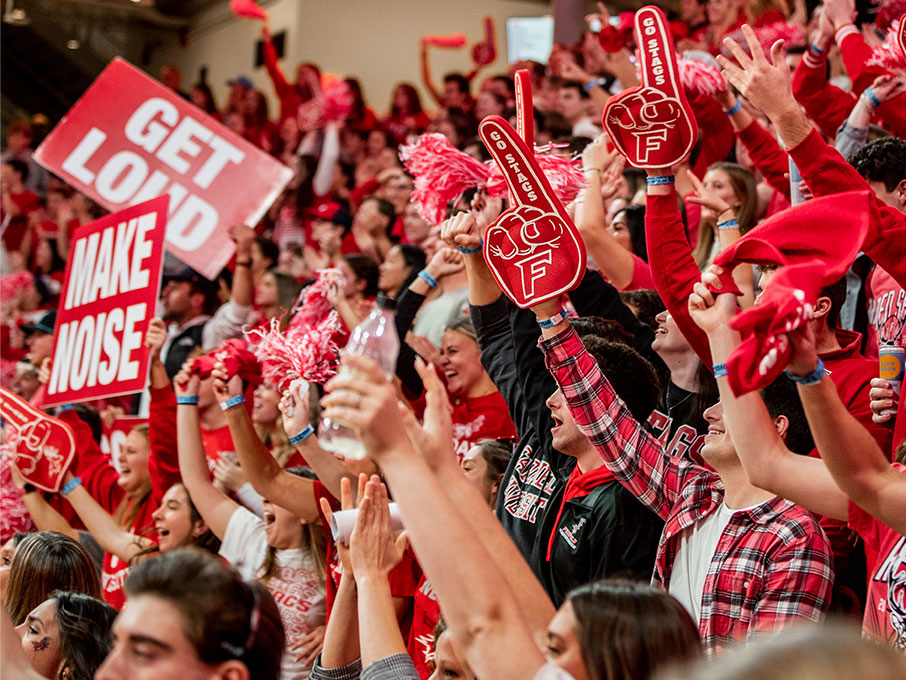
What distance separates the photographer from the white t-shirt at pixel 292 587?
3369 mm

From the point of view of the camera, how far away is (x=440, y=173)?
3.14m

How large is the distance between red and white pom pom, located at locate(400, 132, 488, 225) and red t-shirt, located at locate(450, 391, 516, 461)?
748mm

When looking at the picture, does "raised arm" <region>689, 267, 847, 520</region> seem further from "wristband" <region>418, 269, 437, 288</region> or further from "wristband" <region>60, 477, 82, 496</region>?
"wristband" <region>60, 477, 82, 496</region>

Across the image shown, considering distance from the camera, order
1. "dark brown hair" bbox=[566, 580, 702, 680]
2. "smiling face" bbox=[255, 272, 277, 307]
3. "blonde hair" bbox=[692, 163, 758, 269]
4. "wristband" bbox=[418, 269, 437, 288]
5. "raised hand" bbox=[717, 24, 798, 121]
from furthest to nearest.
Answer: "smiling face" bbox=[255, 272, 277, 307] → "blonde hair" bbox=[692, 163, 758, 269] → "wristband" bbox=[418, 269, 437, 288] → "raised hand" bbox=[717, 24, 798, 121] → "dark brown hair" bbox=[566, 580, 702, 680]

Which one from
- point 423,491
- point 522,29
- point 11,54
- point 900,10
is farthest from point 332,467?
point 11,54

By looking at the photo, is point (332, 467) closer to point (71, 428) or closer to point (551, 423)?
point (551, 423)

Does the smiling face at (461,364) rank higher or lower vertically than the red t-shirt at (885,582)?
higher

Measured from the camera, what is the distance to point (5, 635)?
1.93 metres

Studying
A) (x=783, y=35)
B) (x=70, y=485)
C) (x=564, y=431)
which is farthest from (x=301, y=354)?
(x=783, y=35)

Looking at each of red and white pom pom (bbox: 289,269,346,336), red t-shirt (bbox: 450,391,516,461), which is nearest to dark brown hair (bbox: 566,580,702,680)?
red t-shirt (bbox: 450,391,516,461)

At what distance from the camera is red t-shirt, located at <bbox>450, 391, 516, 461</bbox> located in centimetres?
367

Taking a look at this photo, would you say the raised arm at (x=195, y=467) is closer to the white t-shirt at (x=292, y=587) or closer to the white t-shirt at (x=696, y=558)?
the white t-shirt at (x=292, y=587)

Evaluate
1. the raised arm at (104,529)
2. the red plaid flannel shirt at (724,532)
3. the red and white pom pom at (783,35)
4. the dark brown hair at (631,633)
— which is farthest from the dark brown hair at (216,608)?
the red and white pom pom at (783,35)

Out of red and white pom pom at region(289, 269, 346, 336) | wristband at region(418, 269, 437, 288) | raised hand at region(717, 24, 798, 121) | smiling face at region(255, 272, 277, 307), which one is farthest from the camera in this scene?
smiling face at region(255, 272, 277, 307)
